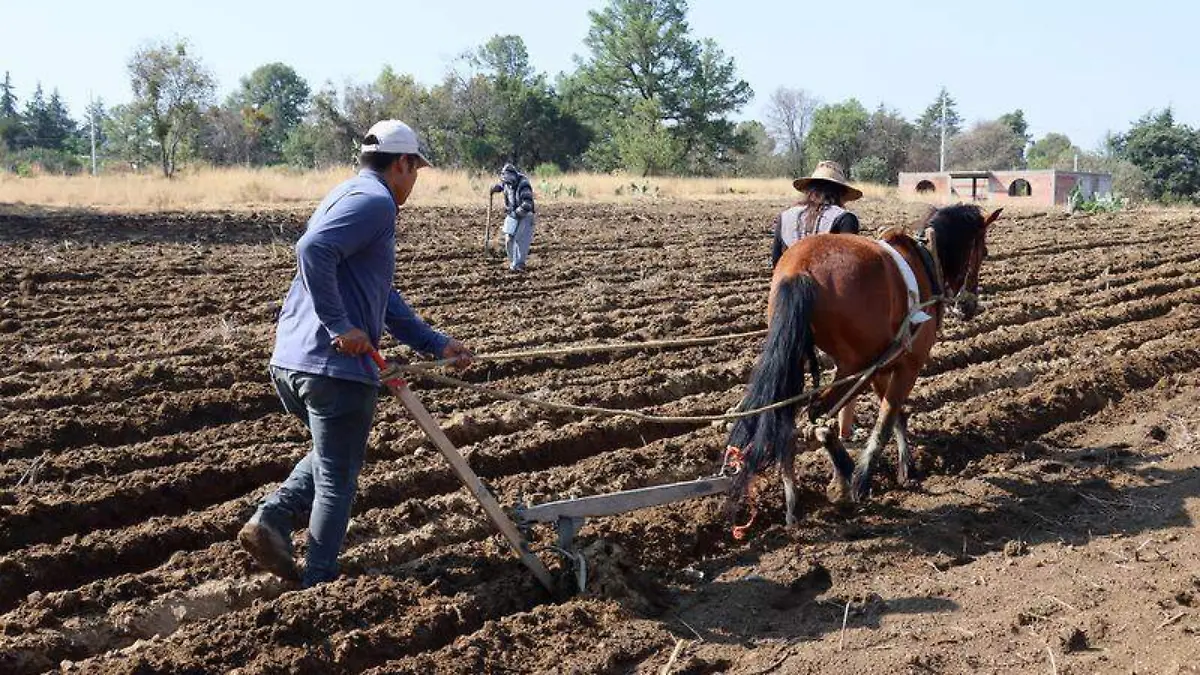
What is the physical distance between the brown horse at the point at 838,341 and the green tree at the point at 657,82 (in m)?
50.3

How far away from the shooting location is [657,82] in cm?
6072

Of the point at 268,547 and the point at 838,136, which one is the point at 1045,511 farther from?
the point at 838,136

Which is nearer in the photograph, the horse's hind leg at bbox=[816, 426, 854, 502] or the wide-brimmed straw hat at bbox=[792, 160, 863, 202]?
the horse's hind leg at bbox=[816, 426, 854, 502]

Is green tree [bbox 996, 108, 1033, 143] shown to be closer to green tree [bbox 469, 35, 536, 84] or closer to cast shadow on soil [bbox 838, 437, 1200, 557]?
green tree [bbox 469, 35, 536, 84]

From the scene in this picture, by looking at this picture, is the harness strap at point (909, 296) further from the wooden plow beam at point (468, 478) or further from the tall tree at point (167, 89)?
the tall tree at point (167, 89)

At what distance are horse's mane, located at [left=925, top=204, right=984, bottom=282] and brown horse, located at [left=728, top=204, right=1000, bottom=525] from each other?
35cm

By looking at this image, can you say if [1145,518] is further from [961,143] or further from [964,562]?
[961,143]

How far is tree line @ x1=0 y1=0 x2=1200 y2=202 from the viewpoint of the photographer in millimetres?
46125

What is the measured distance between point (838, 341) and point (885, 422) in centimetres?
69

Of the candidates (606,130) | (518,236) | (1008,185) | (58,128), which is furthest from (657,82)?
(518,236)

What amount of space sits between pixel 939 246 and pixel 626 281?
6.80 metres

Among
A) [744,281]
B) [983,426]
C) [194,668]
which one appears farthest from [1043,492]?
[744,281]

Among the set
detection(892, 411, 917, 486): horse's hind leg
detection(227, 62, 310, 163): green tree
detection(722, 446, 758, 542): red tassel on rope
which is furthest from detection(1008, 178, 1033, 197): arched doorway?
detection(227, 62, 310, 163): green tree

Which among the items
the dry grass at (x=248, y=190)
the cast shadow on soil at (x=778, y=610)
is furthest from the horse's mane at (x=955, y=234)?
the dry grass at (x=248, y=190)
